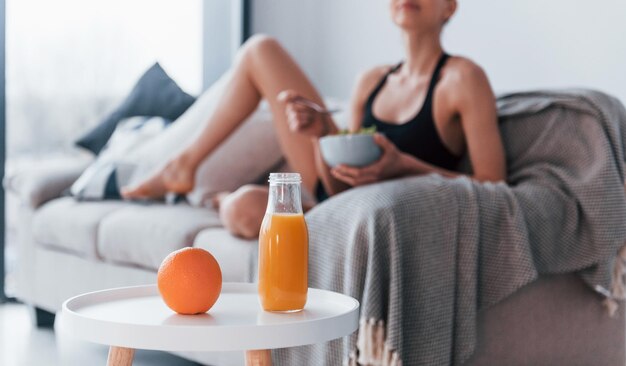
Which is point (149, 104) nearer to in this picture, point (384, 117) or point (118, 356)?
point (384, 117)

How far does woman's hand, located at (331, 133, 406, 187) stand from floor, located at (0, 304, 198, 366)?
951 millimetres

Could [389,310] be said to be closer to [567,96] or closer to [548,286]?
[548,286]

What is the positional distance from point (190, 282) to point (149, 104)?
2.57 meters

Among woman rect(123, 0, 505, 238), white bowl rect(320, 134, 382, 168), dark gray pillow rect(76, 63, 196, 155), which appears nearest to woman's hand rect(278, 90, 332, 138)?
woman rect(123, 0, 505, 238)

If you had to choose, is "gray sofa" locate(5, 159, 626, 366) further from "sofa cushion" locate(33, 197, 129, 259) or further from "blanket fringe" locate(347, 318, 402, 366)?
"blanket fringe" locate(347, 318, 402, 366)

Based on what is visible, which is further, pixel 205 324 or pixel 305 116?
pixel 305 116

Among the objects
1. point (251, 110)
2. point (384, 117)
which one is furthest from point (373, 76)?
point (251, 110)

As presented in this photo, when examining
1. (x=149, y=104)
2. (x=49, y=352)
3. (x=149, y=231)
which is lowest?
(x=49, y=352)

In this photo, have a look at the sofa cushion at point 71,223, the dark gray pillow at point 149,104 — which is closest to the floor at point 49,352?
the sofa cushion at point 71,223

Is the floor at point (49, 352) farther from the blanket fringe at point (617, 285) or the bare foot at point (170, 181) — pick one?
the blanket fringe at point (617, 285)

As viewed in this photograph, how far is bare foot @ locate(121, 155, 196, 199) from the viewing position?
A: 9.73ft

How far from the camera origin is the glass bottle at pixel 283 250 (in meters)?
1.28

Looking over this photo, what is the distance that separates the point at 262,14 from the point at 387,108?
2.11 meters

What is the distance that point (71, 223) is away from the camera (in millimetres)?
3105
